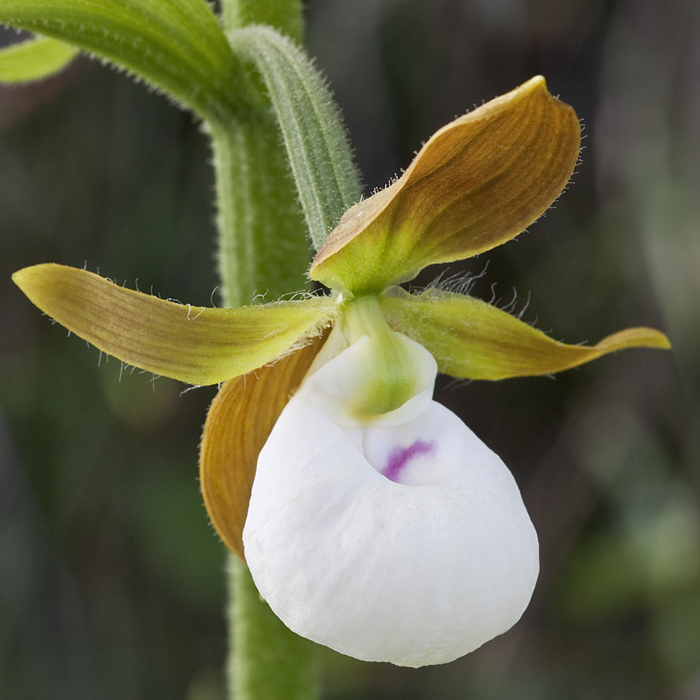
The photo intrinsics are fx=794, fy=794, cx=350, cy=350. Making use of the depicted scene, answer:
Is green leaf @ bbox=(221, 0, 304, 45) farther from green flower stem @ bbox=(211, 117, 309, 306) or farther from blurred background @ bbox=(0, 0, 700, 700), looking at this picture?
blurred background @ bbox=(0, 0, 700, 700)

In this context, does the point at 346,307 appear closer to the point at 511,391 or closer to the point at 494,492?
the point at 494,492

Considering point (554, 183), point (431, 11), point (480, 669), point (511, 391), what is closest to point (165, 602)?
point (480, 669)

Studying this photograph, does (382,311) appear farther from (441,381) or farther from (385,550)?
(441,381)

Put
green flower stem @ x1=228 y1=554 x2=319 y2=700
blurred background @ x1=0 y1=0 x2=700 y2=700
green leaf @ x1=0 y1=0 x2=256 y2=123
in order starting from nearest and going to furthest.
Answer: green leaf @ x1=0 y1=0 x2=256 y2=123 → green flower stem @ x1=228 y1=554 x2=319 y2=700 → blurred background @ x1=0 y1=0 x2=700 y2=700

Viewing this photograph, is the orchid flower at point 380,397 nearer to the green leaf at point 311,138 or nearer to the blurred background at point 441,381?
the green leaf at point 311,138

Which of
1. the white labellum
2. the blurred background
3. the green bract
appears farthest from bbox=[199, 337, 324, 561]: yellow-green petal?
the blurred background

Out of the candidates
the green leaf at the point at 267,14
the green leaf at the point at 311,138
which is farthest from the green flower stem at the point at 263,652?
the green leaf at the point at 267,14
